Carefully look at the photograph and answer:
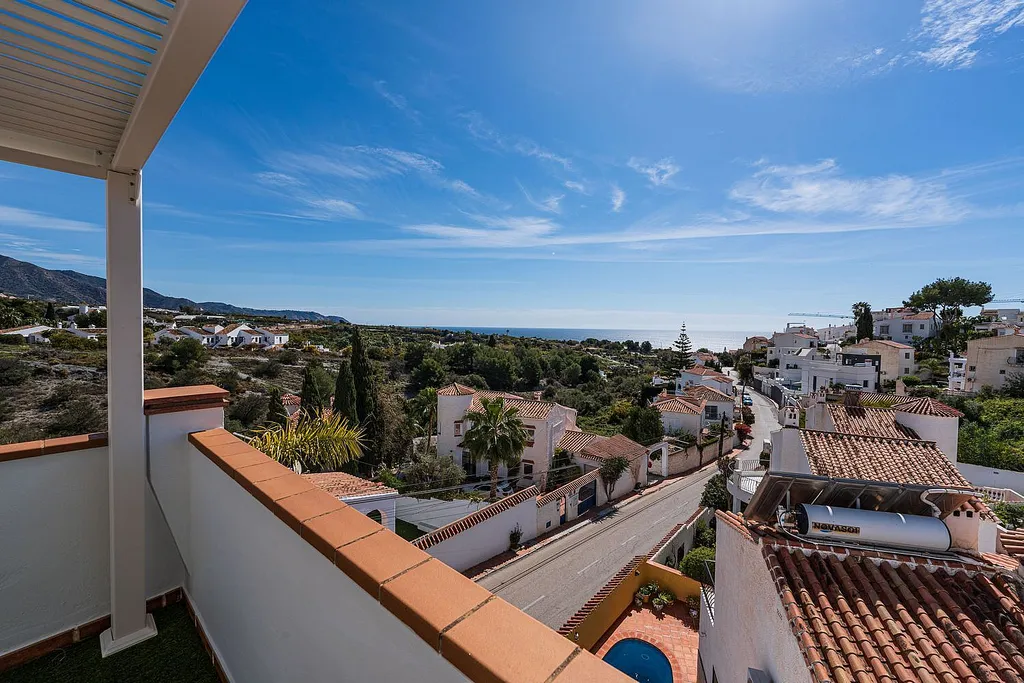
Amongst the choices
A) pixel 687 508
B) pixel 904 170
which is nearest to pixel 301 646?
pixel 687 508

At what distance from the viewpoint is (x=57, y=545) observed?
207 cm

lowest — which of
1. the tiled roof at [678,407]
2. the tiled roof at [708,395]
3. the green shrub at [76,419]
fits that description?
the tiled roof at [678,407]

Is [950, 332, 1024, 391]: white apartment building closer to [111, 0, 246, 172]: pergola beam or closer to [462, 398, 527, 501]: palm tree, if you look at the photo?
[462, 398, 527, 501]: palm tree

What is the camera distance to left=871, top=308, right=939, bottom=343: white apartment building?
119 feet

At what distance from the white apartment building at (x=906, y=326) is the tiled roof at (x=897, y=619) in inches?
1858

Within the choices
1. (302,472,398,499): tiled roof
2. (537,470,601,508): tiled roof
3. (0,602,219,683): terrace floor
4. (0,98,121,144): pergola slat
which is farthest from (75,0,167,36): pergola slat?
(537,470,601,508): tiled roof

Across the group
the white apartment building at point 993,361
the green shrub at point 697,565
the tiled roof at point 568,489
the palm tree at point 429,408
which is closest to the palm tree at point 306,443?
the green shrub at point 697,565

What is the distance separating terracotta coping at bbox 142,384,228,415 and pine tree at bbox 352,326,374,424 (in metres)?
16.2

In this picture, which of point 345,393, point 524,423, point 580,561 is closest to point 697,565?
point 580,561

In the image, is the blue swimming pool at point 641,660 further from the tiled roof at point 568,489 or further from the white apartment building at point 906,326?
the white apartment building at point 906,326

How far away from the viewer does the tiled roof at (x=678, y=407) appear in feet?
72.9

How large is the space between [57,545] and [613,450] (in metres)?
15.7

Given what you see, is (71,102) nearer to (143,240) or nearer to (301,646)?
(143,240)

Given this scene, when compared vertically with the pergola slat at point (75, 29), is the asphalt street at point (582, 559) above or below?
below
